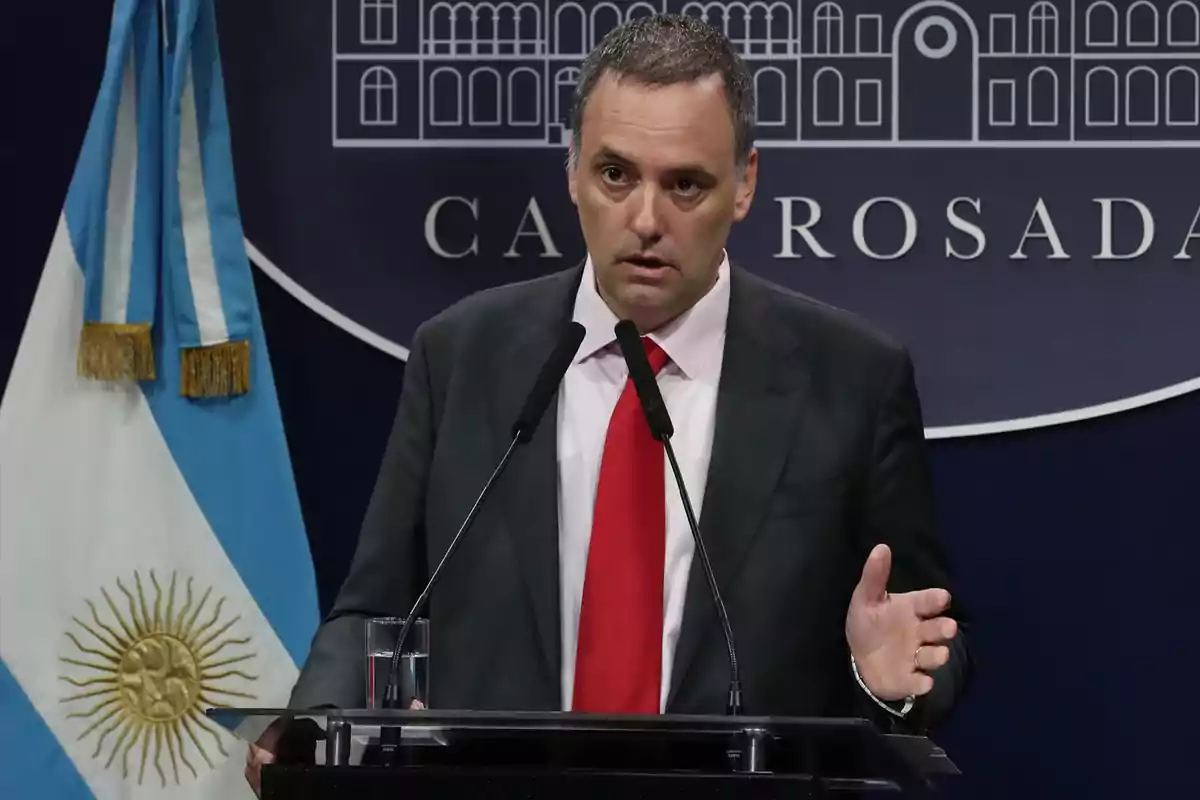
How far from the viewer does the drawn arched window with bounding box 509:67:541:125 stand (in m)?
3.27

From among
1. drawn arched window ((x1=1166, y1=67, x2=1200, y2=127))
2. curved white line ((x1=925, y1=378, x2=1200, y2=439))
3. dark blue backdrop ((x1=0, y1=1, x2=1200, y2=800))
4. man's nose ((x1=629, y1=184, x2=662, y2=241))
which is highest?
drawn arched window ((x1=1166, y1=67, x2=1200, y2=127))

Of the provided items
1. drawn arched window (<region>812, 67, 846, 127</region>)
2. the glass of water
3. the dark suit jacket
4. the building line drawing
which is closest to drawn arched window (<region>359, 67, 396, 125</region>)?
the building line drawing

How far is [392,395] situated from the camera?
333cm

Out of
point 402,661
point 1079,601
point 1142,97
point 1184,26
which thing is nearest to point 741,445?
point 402,661

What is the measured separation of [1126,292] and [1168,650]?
2.19 ft

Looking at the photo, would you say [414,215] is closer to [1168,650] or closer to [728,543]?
[728,543]

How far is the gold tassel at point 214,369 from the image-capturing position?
3.06 meters

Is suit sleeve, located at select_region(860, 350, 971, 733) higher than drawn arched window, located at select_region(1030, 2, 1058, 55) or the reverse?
the reverse

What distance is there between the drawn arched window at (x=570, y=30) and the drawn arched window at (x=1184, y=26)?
1103mm

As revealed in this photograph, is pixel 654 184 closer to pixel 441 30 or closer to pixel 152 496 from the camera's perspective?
pixel 441 30

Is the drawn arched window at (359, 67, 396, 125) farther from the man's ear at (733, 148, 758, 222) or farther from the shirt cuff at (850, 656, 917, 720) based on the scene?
the shirt cuff at (850, 656, 917, 720)

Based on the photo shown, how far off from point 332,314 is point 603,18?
2.52 ft

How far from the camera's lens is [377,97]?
3.29 meters

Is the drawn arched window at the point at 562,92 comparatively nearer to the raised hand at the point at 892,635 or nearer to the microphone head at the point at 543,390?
the microphone head at the point at 543,390
